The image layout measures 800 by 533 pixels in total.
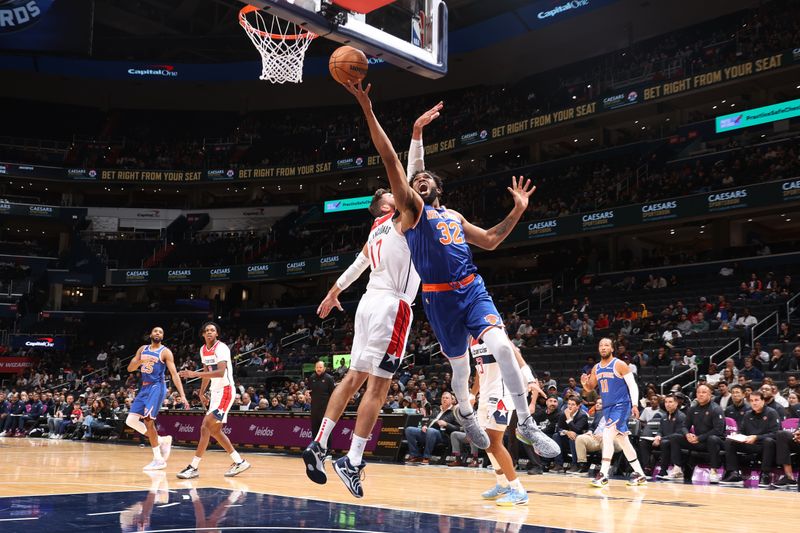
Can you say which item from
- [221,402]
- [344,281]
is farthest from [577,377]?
[344,281]

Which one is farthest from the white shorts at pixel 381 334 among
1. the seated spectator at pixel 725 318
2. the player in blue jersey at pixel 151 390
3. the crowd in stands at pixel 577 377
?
the seated spectator at pixel 725 318

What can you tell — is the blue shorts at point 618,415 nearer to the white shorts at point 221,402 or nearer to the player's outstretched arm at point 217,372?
the white shorts at point 221,402

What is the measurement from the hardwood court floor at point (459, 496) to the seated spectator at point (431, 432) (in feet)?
7.09

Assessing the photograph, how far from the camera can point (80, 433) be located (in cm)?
2428

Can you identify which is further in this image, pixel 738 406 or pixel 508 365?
pixel 738 406

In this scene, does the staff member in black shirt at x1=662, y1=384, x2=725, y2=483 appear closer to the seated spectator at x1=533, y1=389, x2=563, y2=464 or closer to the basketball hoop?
the seated spectator at x1=533, y1=389, x2=563, y2=464

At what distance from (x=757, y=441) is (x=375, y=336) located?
8.45 meters

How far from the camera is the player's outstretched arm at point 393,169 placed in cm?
521

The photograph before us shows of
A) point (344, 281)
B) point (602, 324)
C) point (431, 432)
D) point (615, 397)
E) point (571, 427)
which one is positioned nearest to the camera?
point (344, 281)

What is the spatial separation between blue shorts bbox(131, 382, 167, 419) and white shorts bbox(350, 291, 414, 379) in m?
7.35

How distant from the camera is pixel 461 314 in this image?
20.1 ft

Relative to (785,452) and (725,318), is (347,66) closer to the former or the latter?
(785,452)

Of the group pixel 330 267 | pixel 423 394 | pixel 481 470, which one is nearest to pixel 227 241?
pixel 330 267

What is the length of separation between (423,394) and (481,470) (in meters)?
5.10
